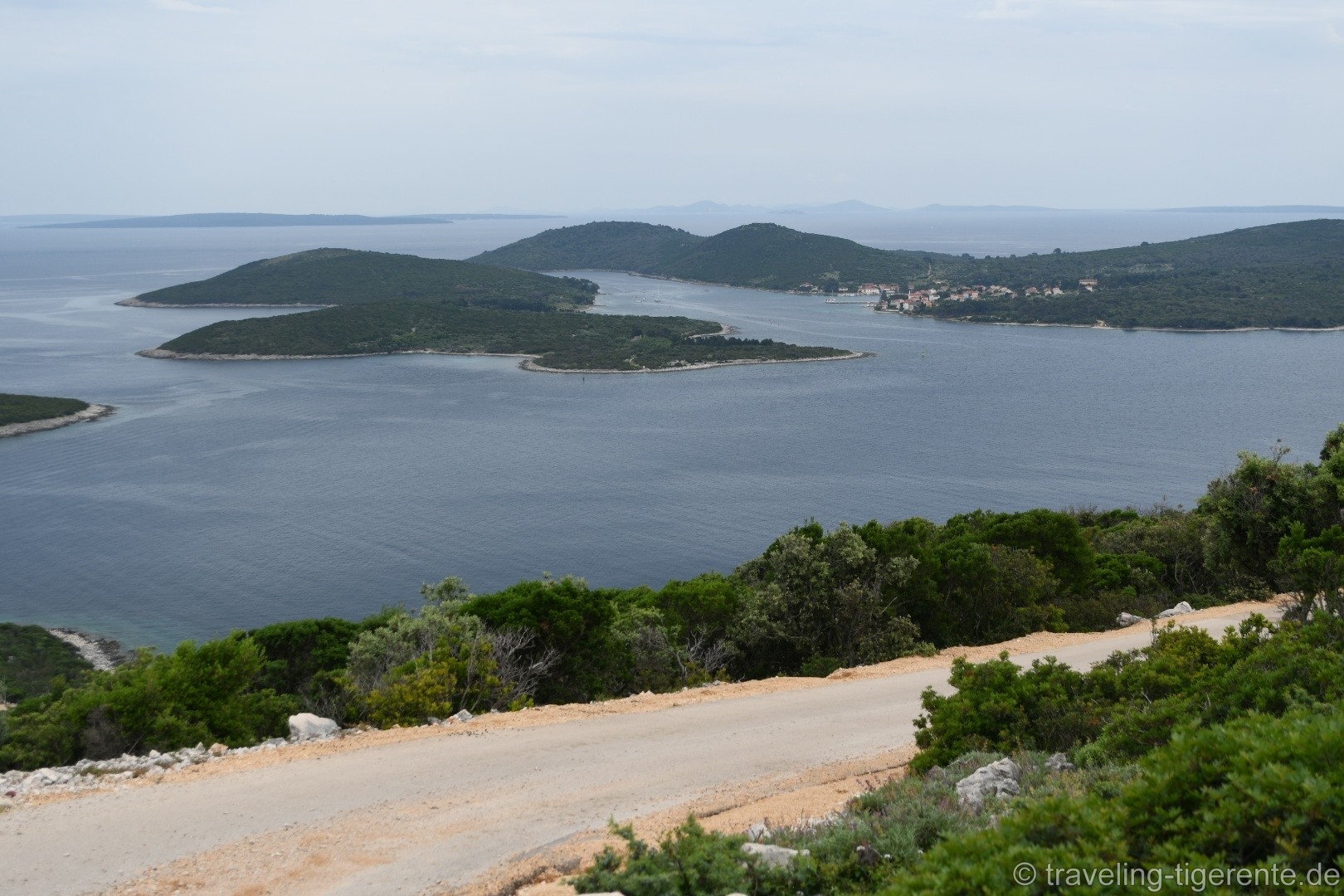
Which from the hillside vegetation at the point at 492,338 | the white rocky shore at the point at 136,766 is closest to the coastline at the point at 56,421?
the hillside vegetation at the point at 492,338

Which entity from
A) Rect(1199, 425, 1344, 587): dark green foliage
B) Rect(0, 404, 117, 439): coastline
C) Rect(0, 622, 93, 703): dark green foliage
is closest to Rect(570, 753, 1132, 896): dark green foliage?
Rect(1199, 425, 1344, 587): dark green foliage

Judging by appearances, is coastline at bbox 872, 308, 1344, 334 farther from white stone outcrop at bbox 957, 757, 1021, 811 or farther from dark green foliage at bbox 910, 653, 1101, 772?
white stone outcrop at bbox 957, 757, 1021, 811

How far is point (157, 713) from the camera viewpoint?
12797 millimetres

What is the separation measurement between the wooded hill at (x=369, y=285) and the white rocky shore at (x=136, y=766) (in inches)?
4981

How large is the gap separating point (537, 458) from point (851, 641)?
154ft

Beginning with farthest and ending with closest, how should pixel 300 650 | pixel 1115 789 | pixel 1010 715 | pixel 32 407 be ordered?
1. pixel 32 407
2. pixel 300 650
3. pixel 1010 715
4. pixel 1115 789

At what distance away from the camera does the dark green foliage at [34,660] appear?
28.2 m

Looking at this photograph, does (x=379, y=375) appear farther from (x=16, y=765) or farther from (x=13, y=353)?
(x=16, y=765)

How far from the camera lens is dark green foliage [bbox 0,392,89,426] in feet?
234

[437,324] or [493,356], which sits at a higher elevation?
[437,324]

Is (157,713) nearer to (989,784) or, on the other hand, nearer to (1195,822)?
(989,784)

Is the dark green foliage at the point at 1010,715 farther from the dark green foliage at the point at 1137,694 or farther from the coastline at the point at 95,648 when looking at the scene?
the coastline at the point at 95,648

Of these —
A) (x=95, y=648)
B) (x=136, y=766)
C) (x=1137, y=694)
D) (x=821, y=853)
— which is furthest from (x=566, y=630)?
(x=95, y=648)

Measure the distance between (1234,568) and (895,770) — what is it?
40.9 ft
